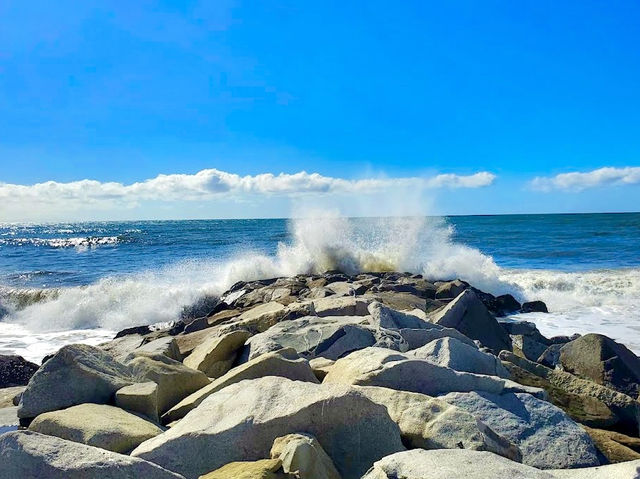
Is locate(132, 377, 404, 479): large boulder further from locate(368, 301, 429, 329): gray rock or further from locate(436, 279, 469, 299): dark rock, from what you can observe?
locate(436, 279, 469, 299): dark rock

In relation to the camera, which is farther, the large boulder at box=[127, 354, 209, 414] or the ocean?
the ocean

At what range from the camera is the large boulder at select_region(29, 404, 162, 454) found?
8.63ft

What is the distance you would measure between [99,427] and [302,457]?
1186mm

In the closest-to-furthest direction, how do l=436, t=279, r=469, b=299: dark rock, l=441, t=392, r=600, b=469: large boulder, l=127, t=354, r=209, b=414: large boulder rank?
1. l=441, t=392, r=600, b=469: large boulder
2. l=127, t=354, r=209, b=414: large boulder
3. l=436, t=279, r=469, b=299: dark rock

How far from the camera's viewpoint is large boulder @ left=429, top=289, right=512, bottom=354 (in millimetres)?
6340

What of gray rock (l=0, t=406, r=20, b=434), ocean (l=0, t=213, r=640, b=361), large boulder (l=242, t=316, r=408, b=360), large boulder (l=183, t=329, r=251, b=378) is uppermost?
large boulder (l=242, t=316, r=408, b=360)

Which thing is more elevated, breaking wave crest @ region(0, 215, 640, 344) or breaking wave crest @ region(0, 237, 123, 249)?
breaking wave crest @ region(0, 215, 640, 344)

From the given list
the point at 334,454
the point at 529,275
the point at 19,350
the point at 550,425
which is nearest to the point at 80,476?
the point at 334,454

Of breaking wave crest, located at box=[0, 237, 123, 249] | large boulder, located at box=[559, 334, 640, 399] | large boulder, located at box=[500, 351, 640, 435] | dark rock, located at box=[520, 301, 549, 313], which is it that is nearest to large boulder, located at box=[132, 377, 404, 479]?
large boulder, located at box=[500, 351, 640, 435]

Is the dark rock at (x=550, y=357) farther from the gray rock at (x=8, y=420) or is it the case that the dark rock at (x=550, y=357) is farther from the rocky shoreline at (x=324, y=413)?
the gray rock at (x=8, y=420)

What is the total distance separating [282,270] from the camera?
1714 centimetres

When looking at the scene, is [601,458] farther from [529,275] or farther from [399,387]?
[529,275]

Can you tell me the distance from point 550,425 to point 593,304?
11262mm

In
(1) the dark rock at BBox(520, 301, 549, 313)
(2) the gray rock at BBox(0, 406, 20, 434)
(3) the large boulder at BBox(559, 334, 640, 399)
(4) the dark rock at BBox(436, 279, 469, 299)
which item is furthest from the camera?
(1) the dark rock at BBox(520, 301, 549, 313)
